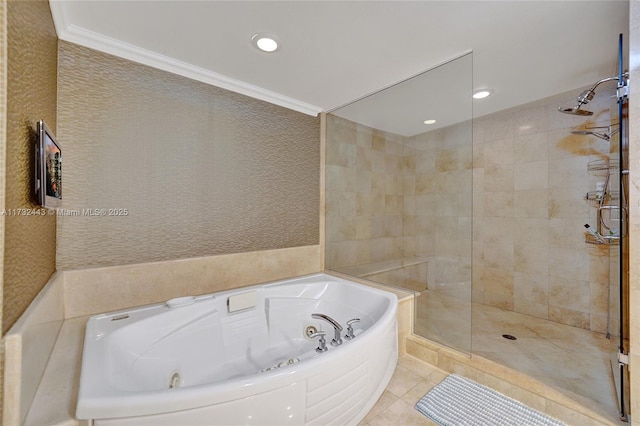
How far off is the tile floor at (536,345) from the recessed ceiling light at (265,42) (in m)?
2.19

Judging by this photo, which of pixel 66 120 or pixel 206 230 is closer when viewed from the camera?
pixel 66 120

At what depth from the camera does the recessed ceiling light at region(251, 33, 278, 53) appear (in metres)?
1.66

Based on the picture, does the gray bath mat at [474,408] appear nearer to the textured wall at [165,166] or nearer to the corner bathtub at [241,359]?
the corner bathtub at [241,359]

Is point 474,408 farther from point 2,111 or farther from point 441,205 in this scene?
point 2,111

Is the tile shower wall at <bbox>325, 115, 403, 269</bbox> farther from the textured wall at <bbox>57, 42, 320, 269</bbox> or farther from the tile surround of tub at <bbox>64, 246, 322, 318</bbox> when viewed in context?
the tile surround of tub at <bbox>64, 246, 322, 318</bbox>

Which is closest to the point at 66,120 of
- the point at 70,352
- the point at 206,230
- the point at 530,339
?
the point at 206,230

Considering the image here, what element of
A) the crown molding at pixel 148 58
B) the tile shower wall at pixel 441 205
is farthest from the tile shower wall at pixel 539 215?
the crown molding at pixel 148 58

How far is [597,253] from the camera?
2.39 m

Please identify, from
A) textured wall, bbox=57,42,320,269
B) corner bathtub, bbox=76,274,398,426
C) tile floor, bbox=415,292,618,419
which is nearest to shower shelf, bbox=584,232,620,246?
tile floor, bbox=415,292,618,419

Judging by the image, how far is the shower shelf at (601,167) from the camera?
7.48 feet

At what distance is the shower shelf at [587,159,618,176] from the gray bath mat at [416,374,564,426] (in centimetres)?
210

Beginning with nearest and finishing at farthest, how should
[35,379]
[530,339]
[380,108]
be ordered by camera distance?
[35,379] → [530,339] → [380,108]

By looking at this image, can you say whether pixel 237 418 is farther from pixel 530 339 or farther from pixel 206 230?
pixel 530 339

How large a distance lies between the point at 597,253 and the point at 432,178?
5.14 ft
